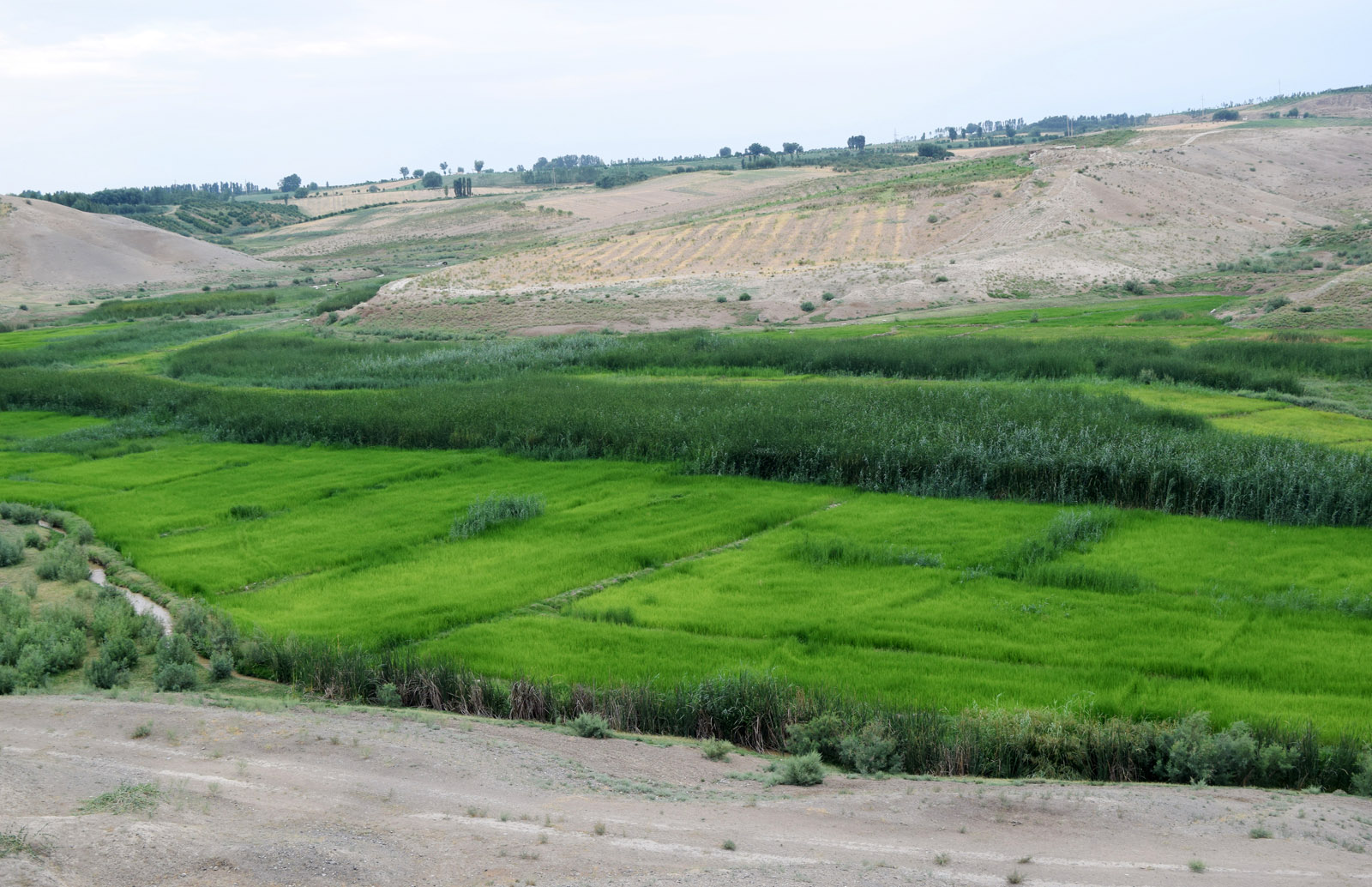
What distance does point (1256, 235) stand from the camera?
73.2 m

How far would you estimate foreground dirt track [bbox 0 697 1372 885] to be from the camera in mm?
7453

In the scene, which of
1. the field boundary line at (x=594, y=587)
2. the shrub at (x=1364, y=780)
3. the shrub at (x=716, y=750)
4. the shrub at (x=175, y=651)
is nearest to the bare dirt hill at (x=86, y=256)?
the shrub at (x=175, y=651)

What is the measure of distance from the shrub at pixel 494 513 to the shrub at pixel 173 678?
7448mm

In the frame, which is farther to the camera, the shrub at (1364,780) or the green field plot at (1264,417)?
the green field plot at (1264,417)

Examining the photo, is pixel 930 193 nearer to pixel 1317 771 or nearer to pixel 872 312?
pixel 872 312

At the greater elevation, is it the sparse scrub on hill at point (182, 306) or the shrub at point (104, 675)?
the sparse scrub on hill at point (182, 306)

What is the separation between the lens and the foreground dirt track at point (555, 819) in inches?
293

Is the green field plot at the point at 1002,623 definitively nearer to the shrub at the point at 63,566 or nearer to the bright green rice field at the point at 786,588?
the bright green rice field at the point at 786,588

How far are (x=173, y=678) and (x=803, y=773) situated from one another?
8.51 m

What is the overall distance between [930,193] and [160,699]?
287 ft

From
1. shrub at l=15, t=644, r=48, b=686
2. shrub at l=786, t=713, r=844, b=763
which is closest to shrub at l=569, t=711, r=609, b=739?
shrub at l=786, t=713, r=844, b=763

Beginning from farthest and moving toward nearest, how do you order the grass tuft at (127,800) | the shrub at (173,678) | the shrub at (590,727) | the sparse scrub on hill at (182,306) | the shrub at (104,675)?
1. the sparse scrub on hill at (182,306)
2. the shrub at (104,675)
3. the shrub at (173,678)
4. the shrub at (590,727)
5. the grass tuft at (127,800)

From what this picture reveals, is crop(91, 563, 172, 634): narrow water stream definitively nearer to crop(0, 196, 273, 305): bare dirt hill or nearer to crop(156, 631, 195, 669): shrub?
crop(156, 631, 195, 669): shrub

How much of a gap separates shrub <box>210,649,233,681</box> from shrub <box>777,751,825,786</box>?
8106 mm
